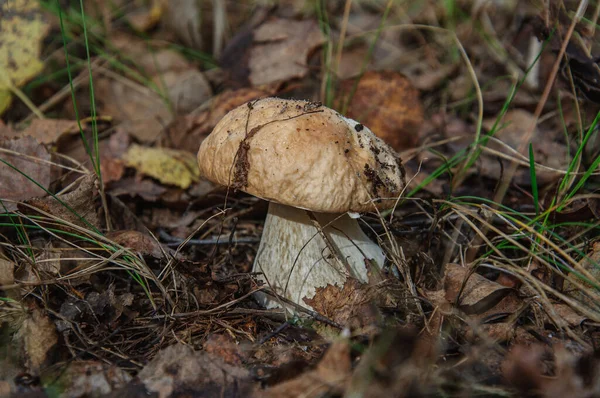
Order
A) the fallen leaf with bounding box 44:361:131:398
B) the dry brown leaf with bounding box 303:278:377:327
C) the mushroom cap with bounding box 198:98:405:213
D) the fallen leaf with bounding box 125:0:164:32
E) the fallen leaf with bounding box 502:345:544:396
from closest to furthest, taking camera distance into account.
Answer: the fallen leaf with bounding box 502:345:544:396, the fallen leaf with bounding box 44:361:131:398, the mushroom cap with bounding box 198:98:405:213, the dry brown leaf with bounding box 303:278:377:327, the fallen leaf with bounding box 125:0:164:32

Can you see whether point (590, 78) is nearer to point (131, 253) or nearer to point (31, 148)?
point (131, 253)

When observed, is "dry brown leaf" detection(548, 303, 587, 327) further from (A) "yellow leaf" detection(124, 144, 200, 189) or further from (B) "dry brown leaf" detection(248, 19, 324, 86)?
(B) "dry brown leaf" detection(248, 19, 324, 86)

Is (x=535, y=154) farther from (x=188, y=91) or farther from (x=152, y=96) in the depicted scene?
(x=152, y=96)

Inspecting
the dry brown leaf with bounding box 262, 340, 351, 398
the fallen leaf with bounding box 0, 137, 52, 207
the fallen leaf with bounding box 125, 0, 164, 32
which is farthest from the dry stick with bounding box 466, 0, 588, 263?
the fallen leaf with bounding box 125, 0, 164, 32

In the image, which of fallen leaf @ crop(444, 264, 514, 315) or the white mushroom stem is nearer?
fallen leaf @ crop(444, 264, 514, 315)

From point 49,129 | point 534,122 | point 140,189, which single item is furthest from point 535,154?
point 49,129

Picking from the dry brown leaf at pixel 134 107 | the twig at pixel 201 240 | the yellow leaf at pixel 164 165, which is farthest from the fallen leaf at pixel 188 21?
the twig at pixel 201 240

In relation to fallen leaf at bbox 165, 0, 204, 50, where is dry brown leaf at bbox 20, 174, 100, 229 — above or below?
below

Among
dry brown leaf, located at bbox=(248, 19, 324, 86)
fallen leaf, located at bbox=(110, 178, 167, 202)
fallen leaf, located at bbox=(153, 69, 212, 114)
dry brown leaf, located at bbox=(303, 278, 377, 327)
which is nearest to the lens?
dry brown leaf, located at bbox=(303, 278, 377, 327)
